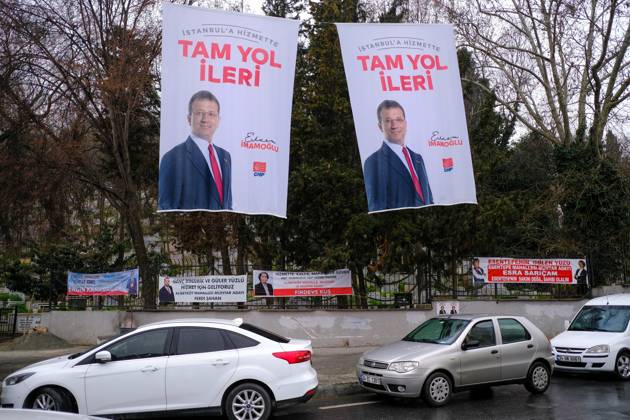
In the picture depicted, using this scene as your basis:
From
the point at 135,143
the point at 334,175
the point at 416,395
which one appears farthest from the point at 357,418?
the point at 135,143

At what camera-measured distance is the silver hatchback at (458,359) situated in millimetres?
9516

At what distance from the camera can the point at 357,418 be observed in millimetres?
8781

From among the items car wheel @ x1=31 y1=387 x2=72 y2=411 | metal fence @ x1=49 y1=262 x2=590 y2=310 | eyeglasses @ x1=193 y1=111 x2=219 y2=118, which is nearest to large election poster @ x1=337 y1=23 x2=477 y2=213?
eyeglasses @ x1=193 y1=111 x2=219 y2=118

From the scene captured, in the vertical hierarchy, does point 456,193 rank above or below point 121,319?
above

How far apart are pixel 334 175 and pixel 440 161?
4155 millimetres

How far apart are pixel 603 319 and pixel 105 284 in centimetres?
1324

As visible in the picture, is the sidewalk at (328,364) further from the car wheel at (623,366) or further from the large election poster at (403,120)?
the car wheel at (623,366)

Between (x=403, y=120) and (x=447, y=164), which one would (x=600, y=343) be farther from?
(x=403, y=120)

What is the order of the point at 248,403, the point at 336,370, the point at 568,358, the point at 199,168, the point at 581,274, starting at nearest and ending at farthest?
the point at 248,403
the point at 568,358
the point at 336,370
the point at 199,168
the point at 581,274

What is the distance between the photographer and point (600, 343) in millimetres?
Result: 11945

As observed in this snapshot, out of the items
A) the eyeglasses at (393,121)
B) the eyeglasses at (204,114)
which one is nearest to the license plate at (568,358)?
the eyeglasses at (393,121)

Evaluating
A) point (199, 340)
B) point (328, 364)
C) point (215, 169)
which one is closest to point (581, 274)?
point (328, 364)

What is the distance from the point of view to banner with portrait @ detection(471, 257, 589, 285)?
1758cm

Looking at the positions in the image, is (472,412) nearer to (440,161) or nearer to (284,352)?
(284,352)
